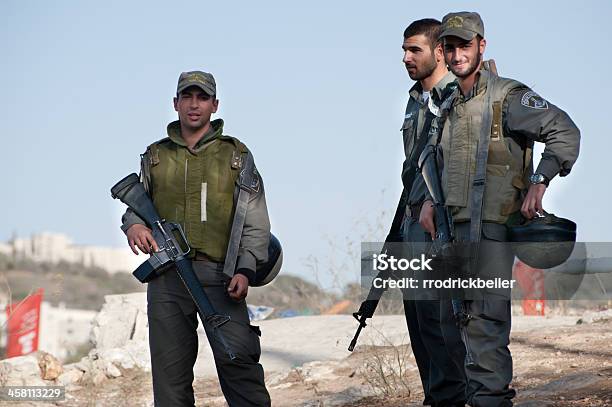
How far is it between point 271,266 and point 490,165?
144 cm

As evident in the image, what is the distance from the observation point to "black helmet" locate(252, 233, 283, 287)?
5.83 metres

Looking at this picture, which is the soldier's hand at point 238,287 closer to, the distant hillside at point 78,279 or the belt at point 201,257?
the belt at point 201,257

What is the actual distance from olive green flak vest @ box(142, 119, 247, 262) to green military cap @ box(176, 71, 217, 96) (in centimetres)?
21

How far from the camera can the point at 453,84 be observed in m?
5.75

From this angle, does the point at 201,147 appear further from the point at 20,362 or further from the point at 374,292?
the point at 20,362

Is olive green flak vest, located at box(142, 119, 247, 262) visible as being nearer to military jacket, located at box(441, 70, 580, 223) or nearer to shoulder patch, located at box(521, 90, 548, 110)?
military jacket, located at box(441, 70, 580, 223)

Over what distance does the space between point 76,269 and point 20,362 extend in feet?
154

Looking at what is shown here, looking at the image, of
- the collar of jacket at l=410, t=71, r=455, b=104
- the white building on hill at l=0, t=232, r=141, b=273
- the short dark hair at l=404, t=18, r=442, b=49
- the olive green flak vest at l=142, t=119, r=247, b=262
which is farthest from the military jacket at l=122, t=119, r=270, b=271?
the white building on hill at l=0, t=232, r=141, b=273

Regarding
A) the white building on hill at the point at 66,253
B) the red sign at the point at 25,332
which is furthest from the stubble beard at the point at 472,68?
the white building on hill at the point at 66,253

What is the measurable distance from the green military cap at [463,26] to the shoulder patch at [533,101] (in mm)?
357

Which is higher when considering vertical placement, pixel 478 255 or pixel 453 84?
pixel 453 84

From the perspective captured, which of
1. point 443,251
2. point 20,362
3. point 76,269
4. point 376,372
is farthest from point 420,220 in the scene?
point 76,269

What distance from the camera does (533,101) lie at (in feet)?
16.1

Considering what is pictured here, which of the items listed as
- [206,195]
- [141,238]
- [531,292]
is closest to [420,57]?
[206,195]
